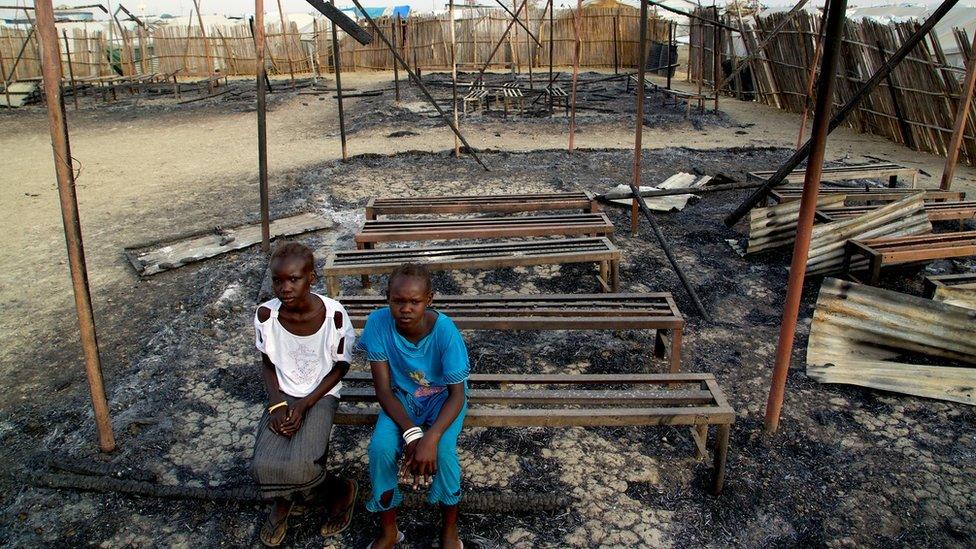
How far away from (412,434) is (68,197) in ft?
5.98

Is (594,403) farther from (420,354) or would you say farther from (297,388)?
(297,388)

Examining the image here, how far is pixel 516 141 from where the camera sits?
10.7 metres

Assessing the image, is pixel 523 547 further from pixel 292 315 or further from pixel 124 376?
pixel 124 376

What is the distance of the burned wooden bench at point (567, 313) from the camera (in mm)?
3572

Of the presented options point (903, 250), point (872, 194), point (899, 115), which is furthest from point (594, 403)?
point (899, 115)

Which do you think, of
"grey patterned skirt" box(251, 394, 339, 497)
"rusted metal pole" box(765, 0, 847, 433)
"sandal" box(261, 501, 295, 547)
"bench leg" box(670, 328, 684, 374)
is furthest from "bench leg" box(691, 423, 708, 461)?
"sandal" box(261, 501, 295, 547)

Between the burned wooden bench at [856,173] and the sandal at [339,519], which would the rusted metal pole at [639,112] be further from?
the sandal at [339,519]

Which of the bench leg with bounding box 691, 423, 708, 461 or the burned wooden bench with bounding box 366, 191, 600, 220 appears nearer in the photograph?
the bench leg with bounding box 691, 423, 708, 461

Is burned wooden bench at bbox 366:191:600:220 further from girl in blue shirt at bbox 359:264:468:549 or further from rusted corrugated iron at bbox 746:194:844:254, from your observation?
girl in blue shirt at bbox 359:264:468:549

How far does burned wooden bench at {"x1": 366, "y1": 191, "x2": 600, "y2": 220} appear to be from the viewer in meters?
5.75

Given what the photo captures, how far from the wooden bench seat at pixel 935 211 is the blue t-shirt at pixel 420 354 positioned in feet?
13.3

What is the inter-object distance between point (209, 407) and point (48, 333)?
74.9 inches

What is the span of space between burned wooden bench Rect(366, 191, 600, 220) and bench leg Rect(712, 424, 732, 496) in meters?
3.18

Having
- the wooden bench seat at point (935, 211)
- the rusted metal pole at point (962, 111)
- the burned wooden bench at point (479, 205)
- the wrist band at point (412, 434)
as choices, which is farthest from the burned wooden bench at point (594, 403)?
the rusted metal pole at point (962, 111)
